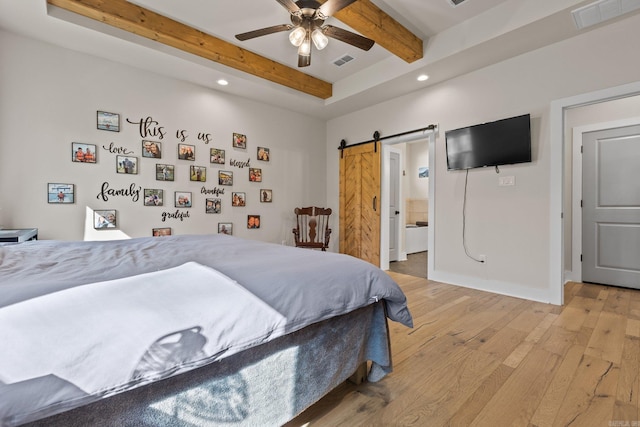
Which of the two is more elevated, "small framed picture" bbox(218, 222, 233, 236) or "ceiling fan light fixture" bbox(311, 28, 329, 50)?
"ceiling fan light fixture" bbox(311, 28, 329, 50)

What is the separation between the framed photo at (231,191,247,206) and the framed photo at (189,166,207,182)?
0.47 metres

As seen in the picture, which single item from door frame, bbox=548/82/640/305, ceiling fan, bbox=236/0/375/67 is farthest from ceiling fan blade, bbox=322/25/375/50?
door frame, bbox=548/82/640/305

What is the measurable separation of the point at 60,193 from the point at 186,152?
139 cm

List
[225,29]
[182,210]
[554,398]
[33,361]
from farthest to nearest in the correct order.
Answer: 1. [182,210]
2. [225,29]
3. [554,398]
4. [33,361]

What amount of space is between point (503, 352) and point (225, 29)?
12.9ft

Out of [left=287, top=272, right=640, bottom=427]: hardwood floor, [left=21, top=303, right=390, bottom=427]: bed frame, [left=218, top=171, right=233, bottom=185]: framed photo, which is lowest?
[left=287, top=272, right=640, bottom=427]: hardwood floor

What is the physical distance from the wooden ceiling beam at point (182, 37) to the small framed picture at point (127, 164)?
4.45 ft

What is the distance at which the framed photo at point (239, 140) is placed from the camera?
14.1ft

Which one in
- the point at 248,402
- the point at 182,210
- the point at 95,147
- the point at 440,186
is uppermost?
the point at 95,147

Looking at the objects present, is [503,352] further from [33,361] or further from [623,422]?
[33,361]

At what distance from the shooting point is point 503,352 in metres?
1.98

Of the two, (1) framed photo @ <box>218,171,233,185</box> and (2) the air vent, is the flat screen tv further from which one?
(1) framed photo @ <box>218,171,233,185</box>

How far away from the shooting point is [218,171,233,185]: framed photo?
13.6 ft

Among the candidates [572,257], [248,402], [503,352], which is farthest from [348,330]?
[572,257]
